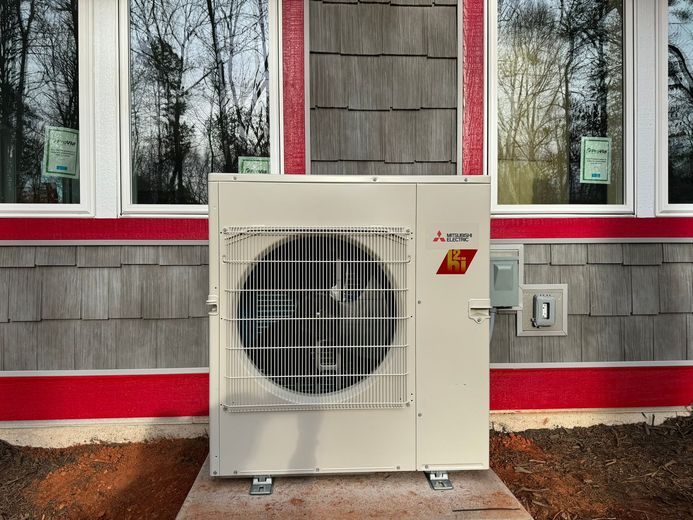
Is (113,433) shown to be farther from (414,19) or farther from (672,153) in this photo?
(672,153)

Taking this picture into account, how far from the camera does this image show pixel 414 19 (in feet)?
8.07

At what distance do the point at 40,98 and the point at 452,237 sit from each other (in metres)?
2.41

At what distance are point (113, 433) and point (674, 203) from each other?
137 inches

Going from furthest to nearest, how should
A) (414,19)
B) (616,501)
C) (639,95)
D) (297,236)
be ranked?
(639,95) < (414,19) < (616,501) < (297,236)

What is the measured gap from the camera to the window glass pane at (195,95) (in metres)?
2.56

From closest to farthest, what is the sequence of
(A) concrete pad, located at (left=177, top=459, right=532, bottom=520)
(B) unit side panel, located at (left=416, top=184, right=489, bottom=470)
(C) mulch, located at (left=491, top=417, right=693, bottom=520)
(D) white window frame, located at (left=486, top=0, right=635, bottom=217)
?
(A) concrete pad, located at (left=177, top=459, right=532, bottom=520) < (B) unit side panel, located at (left=416, top=184, right=489, bottom=470) < (C) mulch, located at (left=491, top=417, right=693, bottom=520) < (D) white window frame, located at (left=486, top=0, right=635, bottom=217)

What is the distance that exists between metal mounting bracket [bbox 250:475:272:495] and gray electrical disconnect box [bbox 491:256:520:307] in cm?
137

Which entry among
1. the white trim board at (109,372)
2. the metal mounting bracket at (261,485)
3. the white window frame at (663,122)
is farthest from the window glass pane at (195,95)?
the white window frame at (663,122)

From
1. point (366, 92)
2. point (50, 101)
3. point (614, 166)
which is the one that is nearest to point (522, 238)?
point (614, 166)

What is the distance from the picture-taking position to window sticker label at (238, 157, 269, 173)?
8.55 ft

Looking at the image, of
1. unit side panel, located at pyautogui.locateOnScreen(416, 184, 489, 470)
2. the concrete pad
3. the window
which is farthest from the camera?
the window

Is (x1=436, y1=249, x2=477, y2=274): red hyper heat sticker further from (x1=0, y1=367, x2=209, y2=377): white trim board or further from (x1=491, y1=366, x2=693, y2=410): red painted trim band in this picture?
(x1=0, y1=367, x2=209, y2=377): white trim board

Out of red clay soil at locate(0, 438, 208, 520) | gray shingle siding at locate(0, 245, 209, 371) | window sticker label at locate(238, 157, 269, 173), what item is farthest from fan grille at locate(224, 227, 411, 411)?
window sticker label at locate(238, 157, 269, 173)

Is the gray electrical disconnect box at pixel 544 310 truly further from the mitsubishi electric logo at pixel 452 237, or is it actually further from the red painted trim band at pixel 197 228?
the mitsubishi electric logo at pixel 452 237
